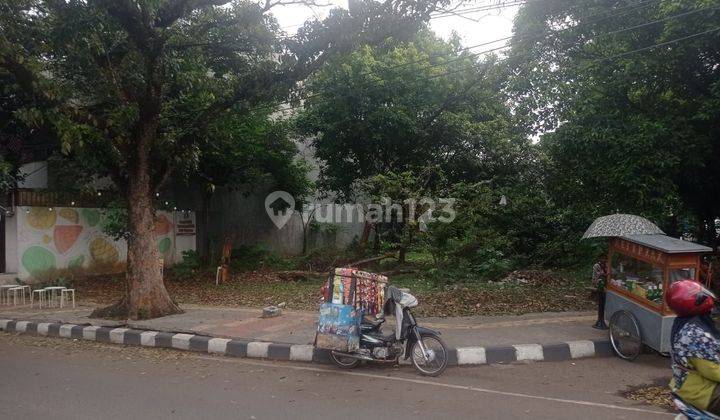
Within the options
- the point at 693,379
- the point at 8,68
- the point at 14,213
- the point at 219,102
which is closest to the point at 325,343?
the point at 693,379

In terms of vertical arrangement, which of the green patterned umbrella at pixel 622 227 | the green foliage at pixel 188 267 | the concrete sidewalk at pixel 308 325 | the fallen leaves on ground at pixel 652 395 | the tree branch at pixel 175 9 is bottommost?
the fallen leaves on ground at pixel 652 395

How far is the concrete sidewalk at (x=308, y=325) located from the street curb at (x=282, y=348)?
212 millimetres

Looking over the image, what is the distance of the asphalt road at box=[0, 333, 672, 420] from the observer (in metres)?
5.48

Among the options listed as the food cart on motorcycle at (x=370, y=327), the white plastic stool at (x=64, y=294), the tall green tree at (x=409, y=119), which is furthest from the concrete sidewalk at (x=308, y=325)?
the tall green tree at (x=409, y=119)

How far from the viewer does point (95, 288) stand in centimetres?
1550

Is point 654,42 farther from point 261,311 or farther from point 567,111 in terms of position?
point 261,311

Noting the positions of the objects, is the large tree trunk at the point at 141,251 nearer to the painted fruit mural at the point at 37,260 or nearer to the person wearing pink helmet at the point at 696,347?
the painted fruit mural at the point at 37,260

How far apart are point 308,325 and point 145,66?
5.55 m

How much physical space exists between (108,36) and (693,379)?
35.4 ft

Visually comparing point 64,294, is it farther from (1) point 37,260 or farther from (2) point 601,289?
(2) point 601,289

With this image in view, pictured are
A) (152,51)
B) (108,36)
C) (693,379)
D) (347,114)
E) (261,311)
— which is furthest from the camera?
(347,114)

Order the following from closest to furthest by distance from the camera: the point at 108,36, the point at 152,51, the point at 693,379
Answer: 1. the point at 693,379
2. the point at 152,51
3. the point at 108,36

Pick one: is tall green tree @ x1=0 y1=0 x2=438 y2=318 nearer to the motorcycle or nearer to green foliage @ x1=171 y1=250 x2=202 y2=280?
the motorcycle

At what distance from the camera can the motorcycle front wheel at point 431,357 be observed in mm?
6875
